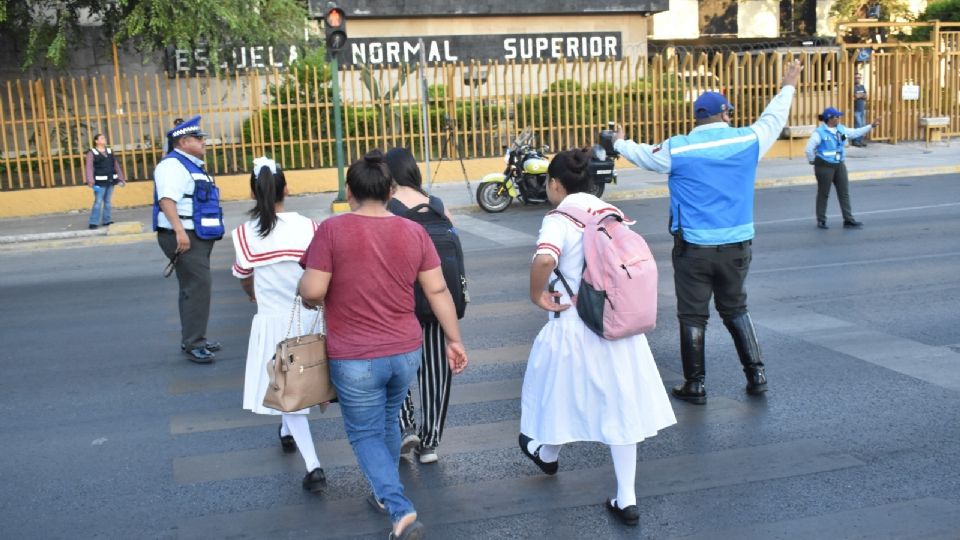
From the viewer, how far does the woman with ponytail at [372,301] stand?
4.48 meters

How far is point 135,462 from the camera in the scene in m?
6.04

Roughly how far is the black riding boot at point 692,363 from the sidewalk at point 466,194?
10.3m

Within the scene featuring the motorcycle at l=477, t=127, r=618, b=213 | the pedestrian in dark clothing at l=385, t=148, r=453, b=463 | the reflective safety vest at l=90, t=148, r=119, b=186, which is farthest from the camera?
the motorcycle at l=477, t=127, r=618, b=213

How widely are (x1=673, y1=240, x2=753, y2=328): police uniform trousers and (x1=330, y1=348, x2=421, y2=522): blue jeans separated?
2.45 m

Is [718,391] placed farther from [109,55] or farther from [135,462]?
[109,55]

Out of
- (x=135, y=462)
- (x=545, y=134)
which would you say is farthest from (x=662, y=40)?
(x=135, y=462)

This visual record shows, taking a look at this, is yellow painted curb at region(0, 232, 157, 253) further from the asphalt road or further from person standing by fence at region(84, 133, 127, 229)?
the asphalt road

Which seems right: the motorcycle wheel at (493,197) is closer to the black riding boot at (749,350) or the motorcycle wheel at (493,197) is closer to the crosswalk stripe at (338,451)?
the black riding boot at (749,350)

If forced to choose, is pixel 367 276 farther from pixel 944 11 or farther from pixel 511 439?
pixel 944 11

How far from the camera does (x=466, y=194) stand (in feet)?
67.1

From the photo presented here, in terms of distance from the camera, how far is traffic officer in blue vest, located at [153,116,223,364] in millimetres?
7727

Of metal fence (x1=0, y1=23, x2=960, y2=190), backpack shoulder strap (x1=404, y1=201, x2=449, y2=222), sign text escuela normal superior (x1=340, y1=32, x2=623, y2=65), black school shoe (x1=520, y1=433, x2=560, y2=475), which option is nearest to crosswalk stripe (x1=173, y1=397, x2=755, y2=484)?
black school shoe (x1=520, y1=433, x2=560, y2=475)

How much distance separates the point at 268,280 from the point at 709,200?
105 inches

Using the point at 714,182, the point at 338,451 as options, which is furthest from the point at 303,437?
the point at 714,182
